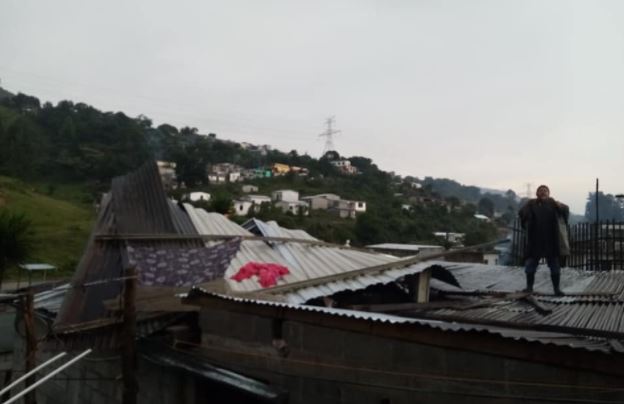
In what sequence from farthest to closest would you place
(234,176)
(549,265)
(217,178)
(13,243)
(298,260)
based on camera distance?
(234,176) < (217,178) < (13,243) < (298,260) < (549,265)

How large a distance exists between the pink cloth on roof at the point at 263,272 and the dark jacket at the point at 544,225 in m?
3.04

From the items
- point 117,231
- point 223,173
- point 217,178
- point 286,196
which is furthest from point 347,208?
point 117,231

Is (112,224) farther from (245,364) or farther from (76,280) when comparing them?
(245,364)

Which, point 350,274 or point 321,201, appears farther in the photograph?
point 321,201

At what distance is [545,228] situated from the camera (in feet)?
19.7

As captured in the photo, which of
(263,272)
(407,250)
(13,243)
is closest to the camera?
(263,272)

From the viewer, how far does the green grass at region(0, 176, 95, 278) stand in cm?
3225

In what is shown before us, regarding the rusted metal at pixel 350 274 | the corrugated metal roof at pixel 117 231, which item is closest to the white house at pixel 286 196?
the corrugated metal roof at pixel 117 231

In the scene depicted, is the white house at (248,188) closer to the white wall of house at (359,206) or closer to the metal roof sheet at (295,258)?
the white wall of house at (359,206)

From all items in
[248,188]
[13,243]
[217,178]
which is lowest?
[13,243]

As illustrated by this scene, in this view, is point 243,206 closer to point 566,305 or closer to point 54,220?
point 54,220

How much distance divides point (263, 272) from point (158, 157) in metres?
65.6

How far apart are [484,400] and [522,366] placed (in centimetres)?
39

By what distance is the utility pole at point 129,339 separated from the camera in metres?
4.96
